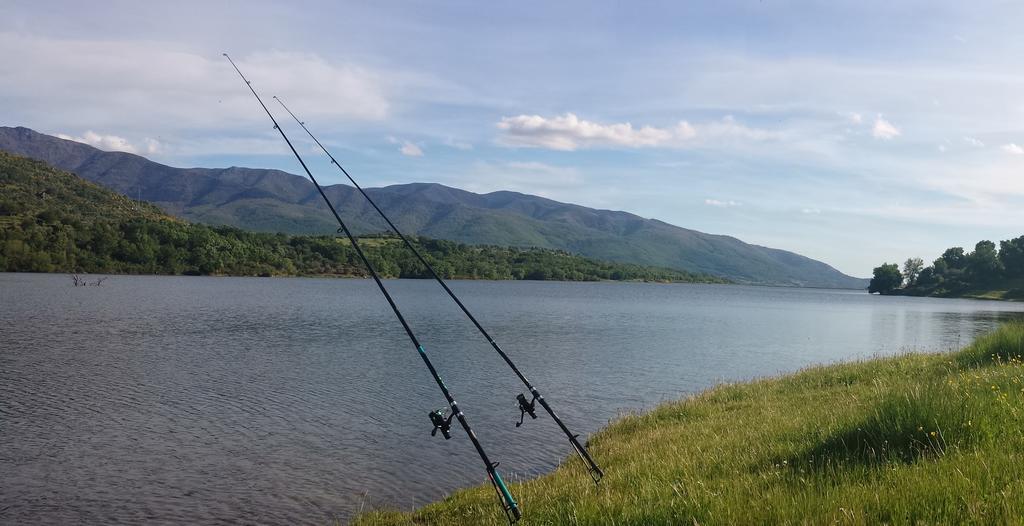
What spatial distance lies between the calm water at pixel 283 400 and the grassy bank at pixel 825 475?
4125 millimetres

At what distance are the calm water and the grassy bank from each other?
4125 mm

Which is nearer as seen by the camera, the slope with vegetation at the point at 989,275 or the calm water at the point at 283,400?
the calm water at the point at 283,400

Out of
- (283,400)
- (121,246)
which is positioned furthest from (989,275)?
(121,246)

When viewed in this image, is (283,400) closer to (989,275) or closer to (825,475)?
(825,475)

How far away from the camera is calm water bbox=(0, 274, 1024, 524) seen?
1551cm

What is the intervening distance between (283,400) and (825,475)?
855 inches

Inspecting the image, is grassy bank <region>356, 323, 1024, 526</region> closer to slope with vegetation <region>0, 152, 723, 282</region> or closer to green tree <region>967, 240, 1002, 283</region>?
slope with vegetation <region>0, 152, 723, 282</region>

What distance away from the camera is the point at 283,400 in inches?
1013

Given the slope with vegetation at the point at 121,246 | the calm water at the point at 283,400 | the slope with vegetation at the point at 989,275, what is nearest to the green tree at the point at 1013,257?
the slope with vegetation at the point at 989,275

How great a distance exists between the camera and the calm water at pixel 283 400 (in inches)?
611

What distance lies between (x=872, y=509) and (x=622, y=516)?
8.03 ft

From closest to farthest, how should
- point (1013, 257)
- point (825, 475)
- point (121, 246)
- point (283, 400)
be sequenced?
point (825, 475) → point (283, 400) → point (121, 246) → point (1013, 257)

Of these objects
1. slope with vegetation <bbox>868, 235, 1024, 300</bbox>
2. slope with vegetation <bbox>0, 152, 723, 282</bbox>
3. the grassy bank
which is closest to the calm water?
the grassy bank

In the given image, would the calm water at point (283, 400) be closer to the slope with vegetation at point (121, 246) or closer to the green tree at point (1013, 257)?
the slope with vegetation at point (121, 246)
